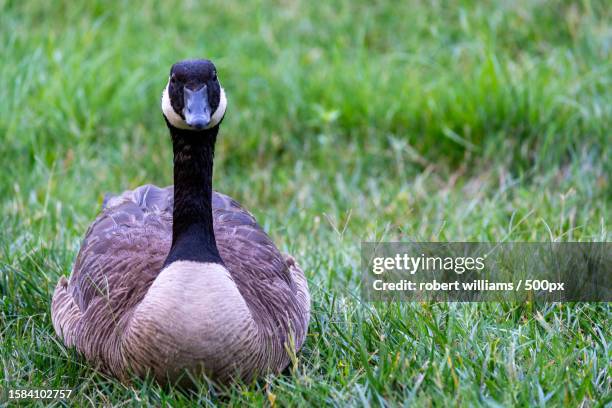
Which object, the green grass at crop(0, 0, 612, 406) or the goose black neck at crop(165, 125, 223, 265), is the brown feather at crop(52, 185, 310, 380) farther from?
the goose black neck at crop(165, 125, 223, 265)

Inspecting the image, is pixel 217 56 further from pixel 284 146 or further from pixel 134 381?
pixel 134 381

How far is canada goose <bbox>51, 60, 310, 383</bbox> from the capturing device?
373 cm

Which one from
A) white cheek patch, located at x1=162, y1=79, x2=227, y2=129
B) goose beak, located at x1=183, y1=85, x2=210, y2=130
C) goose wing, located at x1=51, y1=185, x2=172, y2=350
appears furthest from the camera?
goose wing, located at x1=51, y1=185, x2=172, y2=350

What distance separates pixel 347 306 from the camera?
178 inches

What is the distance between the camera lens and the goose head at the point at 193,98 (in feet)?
12.3

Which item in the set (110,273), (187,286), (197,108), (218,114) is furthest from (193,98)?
(110,273)

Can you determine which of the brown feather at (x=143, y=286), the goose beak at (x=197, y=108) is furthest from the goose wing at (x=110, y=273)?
the goose beak at (x=197, y=108)

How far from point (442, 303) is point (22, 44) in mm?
4637

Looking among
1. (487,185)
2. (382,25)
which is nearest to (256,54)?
(382,25)

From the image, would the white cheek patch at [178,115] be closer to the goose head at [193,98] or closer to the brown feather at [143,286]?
the goose head at [193,98]

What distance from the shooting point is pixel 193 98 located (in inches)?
148

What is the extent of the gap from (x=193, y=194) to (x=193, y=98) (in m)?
0.49

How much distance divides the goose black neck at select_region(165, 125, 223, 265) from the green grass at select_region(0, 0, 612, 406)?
23.3 inches

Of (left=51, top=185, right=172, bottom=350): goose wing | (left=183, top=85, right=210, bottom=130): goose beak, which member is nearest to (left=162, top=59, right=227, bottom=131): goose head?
(left=183, top=85, right=210, bottom=130): goose beak
